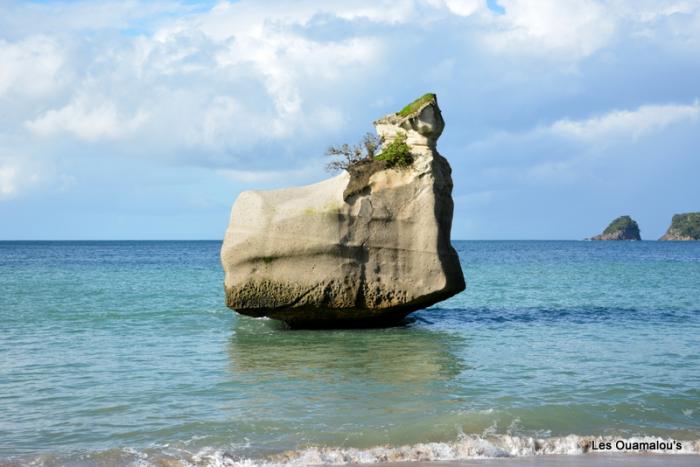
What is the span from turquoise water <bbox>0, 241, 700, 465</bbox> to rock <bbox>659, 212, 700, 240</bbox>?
574 ft

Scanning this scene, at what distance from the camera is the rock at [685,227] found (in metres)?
187

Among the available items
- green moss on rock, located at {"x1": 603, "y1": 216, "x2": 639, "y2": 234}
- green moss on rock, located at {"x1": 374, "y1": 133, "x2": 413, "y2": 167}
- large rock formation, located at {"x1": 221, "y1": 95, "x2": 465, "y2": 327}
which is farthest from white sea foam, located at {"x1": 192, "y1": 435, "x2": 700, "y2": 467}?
green moss on rock, located at {"x1": 603, "y1": 216, "x2": 639, "y2": 234}

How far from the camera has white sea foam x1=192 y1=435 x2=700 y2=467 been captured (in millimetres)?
10547

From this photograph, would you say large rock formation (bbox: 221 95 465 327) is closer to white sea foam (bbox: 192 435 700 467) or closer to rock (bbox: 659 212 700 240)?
white sea foam (bbox: 192 435 700 467)

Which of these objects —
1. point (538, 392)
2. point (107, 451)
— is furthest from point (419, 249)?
point (107, 451)

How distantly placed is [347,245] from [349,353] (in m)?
3.11

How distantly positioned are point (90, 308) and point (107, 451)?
57.6 feet

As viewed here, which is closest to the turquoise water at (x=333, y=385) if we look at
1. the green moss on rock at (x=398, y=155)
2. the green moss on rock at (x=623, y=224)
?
the green moss on rock at (x=398, y=155)

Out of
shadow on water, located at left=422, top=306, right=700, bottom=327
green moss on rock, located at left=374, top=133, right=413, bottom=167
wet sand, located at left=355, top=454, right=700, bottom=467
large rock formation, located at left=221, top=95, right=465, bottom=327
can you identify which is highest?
green moss on rock, located at left=374, top=133, right=413, bottom=167

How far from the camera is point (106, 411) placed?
12.8m

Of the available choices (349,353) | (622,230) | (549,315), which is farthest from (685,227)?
(349,353)

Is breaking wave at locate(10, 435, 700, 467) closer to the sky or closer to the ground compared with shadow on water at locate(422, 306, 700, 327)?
closer to the ground

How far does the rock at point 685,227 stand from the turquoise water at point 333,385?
174984mm

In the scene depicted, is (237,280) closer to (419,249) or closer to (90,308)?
(419,249)
